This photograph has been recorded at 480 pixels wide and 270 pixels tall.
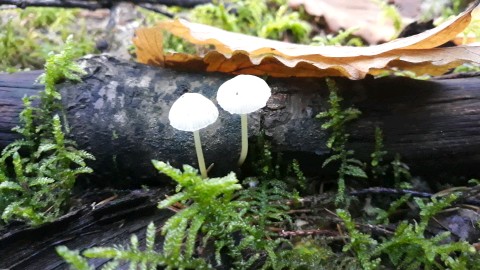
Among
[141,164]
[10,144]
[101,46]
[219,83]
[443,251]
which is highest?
[101,46]

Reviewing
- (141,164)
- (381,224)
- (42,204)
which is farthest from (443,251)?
(42,204)

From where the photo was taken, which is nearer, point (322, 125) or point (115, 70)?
point (322, 125)

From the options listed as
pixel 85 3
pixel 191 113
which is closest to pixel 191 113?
pixel 191 113

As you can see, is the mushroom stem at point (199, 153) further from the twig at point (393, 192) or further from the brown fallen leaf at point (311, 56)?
the twig at point (393, 192)

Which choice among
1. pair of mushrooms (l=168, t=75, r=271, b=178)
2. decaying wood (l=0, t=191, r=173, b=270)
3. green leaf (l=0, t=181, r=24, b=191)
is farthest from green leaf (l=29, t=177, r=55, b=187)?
pair of mushrooms (l=168, t=75, r=271, b=178)

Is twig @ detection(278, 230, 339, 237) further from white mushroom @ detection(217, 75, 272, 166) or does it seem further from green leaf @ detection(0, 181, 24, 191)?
green leaf @ detection(0, 181, 24, 191)

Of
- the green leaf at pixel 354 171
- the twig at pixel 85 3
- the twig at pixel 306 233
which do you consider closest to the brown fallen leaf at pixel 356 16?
the twig at pixel 85 3

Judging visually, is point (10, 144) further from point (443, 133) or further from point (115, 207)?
point (443, 133)
